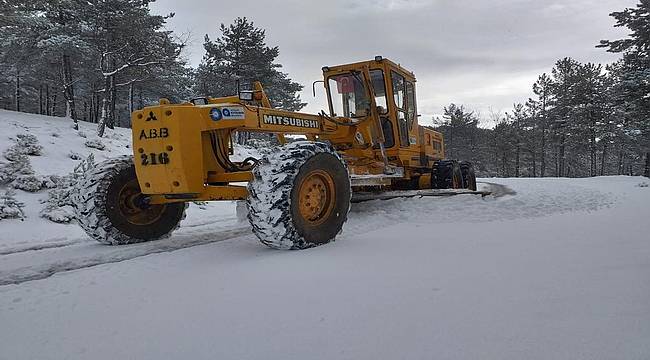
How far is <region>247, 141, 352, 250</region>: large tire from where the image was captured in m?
3.99

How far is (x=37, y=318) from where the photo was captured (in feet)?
7.76

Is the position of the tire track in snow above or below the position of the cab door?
below

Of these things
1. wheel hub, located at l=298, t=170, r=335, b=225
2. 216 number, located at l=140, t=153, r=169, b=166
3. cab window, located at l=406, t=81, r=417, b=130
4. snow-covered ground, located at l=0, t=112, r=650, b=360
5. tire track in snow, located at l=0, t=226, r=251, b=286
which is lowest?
tire track in snow, located at l=0, t=226, r=251, b=286

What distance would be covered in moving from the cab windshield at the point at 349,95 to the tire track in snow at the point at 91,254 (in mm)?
3750

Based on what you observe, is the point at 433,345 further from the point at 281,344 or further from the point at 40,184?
the point at 40,184

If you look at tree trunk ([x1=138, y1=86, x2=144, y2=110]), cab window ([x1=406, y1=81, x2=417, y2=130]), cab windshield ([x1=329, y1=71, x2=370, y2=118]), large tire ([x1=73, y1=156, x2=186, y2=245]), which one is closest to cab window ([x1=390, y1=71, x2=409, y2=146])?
cab window ([x1=406, y1=81, x2=417, y2=130])

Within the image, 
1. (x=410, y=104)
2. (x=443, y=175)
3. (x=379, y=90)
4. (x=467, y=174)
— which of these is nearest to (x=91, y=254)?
(x=379, y=90)

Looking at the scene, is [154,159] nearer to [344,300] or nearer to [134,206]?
[134,206]

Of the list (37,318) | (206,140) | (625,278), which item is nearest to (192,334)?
(37,318)

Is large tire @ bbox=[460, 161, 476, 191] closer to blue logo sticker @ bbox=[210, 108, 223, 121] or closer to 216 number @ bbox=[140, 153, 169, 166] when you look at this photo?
blue logo sticker @ bbox=[210, 108, 223, 121]

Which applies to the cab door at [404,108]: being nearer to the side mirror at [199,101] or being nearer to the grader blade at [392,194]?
the grader blade at [392,194]

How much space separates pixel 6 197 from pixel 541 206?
31.2 feet

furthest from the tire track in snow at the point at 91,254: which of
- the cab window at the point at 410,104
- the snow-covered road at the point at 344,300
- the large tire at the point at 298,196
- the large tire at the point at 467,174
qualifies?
the large tire at the point at 467,174

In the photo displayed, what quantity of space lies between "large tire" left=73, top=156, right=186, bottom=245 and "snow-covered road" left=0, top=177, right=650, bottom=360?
0.31 m
